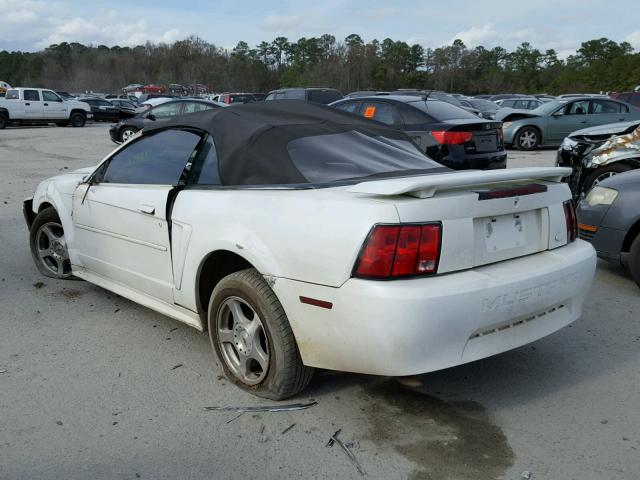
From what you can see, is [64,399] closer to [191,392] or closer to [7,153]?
[191,392]

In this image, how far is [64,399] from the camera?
337 centimetres

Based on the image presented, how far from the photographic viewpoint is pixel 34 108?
28.5 meters

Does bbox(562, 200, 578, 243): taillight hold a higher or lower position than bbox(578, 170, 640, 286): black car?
higher

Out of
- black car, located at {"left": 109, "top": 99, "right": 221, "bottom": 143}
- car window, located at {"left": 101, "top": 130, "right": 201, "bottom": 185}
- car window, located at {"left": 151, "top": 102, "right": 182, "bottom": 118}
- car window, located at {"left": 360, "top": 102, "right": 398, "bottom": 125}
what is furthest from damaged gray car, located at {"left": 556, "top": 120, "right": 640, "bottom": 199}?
car window, located at {"left": 151, "top": 102, "right": 182, "bottom": 118}

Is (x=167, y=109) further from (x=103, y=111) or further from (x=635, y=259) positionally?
(x=635, y=259)

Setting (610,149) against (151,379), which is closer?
(151,379)

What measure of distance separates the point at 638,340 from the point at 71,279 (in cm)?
436

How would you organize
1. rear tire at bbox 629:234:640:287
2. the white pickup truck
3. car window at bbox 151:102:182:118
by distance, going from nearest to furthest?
rear tire at bbox 629:234:640:287 → car window at bbox 151:102:182:118 → the white pickup truck

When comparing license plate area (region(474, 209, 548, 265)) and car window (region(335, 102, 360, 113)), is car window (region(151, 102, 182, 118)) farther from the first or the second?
license plate area (region(474, 209, 548, 265))

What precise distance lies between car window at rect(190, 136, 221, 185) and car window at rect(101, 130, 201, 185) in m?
0.11

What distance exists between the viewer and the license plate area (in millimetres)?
3061

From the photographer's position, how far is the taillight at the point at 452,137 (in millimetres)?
8984

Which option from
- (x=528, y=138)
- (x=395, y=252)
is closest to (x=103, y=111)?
(x=528, y=138)

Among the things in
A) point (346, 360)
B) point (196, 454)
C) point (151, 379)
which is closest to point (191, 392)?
point (151, 379)
